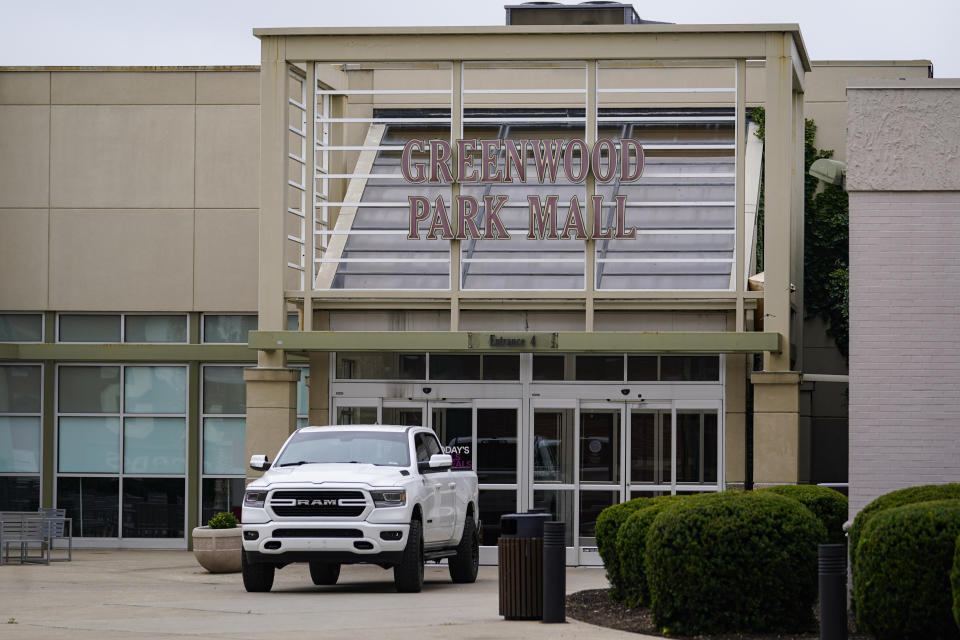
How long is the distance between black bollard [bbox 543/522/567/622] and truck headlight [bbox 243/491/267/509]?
433 centimetres

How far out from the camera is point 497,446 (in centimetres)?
2294

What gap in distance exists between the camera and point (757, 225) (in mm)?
25156

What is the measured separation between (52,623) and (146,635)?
4.92ft

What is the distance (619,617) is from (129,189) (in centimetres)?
1599

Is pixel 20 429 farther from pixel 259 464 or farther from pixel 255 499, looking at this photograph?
pixel 255 499

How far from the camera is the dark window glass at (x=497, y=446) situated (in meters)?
22.9

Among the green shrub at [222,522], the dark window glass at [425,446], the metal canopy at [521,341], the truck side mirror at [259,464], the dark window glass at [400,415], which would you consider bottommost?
the green shrub at [222,522]

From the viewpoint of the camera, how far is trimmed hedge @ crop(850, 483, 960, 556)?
1295cm

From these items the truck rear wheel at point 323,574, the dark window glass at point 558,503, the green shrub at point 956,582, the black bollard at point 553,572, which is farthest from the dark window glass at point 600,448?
the green shrub at point 956,582

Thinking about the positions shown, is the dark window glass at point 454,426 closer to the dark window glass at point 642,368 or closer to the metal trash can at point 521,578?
the dark window glass at point 642,368

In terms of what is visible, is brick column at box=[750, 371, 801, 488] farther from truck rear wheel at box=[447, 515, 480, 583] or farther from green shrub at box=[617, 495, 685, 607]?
green shrub at box=[617, 495, 685, 607]

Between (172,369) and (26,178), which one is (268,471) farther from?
(26,178)

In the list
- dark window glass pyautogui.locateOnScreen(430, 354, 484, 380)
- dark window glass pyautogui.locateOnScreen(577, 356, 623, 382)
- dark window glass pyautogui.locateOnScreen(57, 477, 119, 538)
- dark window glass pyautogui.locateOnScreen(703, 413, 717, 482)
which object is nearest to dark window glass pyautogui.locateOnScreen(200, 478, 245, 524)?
dark window glass pyautogui.locateOnScreen(57, 477, 119, 538)

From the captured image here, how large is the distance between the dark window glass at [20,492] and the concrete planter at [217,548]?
7284 mm
